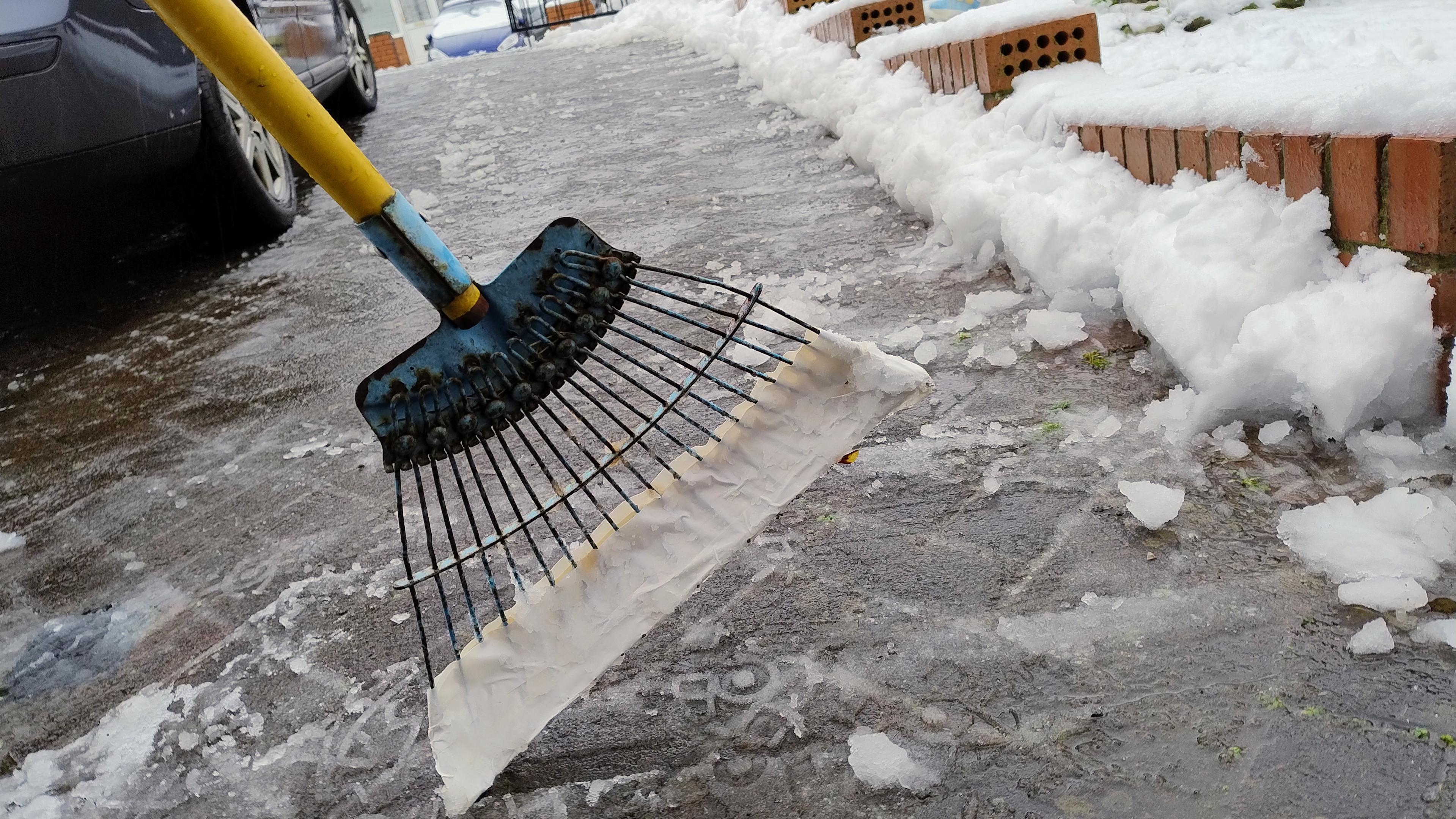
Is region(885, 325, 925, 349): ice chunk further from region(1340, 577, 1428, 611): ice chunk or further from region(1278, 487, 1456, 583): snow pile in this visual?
region(1340, 577, 1428, 611): ice chunk

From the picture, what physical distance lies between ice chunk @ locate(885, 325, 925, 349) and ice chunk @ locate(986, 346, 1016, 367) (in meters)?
0.18

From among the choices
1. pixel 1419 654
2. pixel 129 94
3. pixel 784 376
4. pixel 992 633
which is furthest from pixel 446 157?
pixel 1419 654

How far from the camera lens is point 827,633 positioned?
1.54 metres

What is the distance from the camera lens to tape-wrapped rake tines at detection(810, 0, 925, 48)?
4898 mm

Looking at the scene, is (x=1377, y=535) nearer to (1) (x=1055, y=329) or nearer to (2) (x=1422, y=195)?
(2) (x=1422, y=195)

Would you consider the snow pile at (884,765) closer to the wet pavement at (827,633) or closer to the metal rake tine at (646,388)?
the wet pavement at (827,633)

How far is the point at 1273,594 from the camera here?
1409 mm

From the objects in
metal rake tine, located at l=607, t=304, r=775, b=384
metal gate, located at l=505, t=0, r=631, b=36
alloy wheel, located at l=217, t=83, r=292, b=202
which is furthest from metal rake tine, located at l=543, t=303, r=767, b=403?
metal gate, located at l=505, t=0, r=631, b=36

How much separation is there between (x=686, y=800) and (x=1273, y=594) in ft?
2.65

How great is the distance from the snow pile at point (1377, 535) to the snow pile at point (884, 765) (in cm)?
62

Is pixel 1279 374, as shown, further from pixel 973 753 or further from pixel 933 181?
pixel 933 181

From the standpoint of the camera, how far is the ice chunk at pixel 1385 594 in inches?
52.1

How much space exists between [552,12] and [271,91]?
19.8 m

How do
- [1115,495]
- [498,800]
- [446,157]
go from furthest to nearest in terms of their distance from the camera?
[446,157] < [1115,495] < [498,800]
